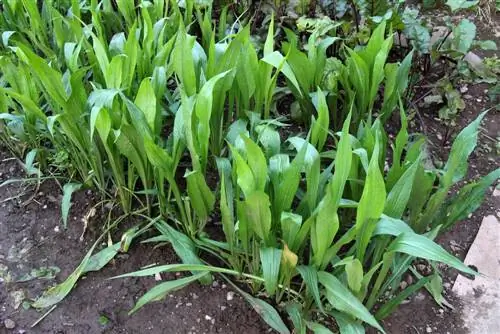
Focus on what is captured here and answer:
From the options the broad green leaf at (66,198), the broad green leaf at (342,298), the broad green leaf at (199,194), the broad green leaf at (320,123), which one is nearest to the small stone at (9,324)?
the broad green leaf at (66,198)

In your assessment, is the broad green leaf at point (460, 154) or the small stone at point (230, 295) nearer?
the broad green leaf at point (460, 154)

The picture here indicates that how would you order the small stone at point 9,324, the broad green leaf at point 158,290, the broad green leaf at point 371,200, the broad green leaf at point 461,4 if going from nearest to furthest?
the broad green leaf at point 371,200, the broad green leaf at point 158,290, the small stone at point 9,324, the broad green leaf at point 461,4

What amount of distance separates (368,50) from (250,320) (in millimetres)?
951

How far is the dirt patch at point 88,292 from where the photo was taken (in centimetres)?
166

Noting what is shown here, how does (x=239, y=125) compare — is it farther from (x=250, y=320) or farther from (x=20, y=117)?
(x=20, y=117)

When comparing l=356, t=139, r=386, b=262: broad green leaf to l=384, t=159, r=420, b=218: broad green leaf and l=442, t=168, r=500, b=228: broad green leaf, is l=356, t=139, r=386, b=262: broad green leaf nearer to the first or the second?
l=384, t=159, r=420, b=218: broad green leaf

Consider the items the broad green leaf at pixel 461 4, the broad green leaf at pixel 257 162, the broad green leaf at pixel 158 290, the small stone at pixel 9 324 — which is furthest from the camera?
the broad green leaf at pixel 461 4

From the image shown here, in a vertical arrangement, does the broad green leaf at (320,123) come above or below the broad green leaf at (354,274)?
above

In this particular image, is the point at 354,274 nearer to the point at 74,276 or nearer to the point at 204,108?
the point at 204,108

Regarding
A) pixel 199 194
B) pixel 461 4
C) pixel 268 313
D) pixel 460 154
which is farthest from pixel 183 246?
Result: pixel 461 4

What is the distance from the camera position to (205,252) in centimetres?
181

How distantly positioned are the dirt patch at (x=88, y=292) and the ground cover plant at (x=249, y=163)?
0.05 m

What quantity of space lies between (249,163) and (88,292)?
0.68 m

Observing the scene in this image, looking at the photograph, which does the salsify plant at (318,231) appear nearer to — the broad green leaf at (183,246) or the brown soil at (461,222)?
the broad green leaf at (183,246)
